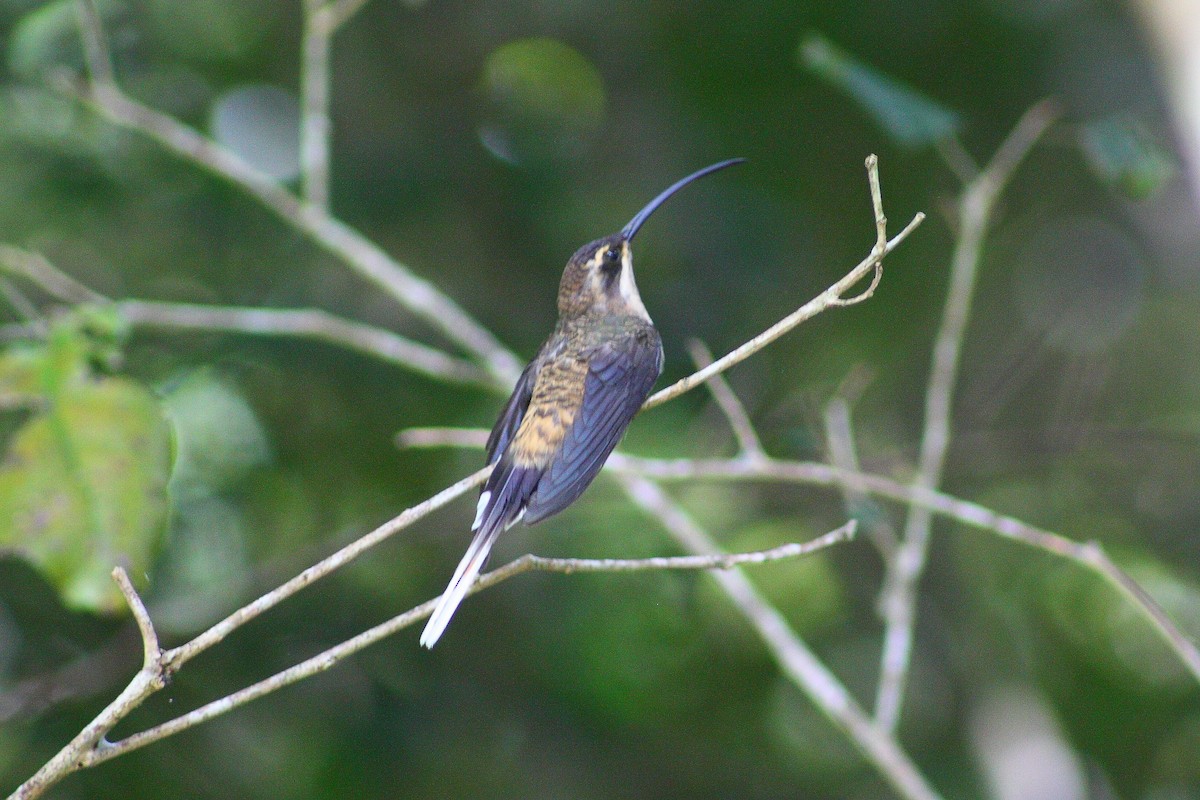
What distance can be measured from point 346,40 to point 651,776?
3715mm

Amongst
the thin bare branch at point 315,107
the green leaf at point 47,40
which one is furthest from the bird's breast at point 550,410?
the green leaf at point 47,40

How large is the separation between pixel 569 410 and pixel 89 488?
1198mm

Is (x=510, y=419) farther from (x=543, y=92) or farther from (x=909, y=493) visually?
(x=543, y=92)

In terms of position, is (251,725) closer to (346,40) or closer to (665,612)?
(665,612)

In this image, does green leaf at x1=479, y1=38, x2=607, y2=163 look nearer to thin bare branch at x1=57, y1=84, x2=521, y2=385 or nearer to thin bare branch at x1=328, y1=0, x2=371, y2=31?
thin bare branch at x1=328, y1=0, x2=371, y2=31

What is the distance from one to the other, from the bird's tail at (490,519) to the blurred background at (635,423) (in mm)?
2041

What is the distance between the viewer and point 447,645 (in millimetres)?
5047

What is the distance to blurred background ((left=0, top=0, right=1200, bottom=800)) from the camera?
4.71 metres

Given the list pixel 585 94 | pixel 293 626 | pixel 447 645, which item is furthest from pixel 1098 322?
pixel 293 626

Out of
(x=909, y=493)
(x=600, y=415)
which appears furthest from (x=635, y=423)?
(x=600, y=415)

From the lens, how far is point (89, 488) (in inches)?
112

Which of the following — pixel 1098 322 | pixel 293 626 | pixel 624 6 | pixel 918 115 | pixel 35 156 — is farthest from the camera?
pixel 1098 322

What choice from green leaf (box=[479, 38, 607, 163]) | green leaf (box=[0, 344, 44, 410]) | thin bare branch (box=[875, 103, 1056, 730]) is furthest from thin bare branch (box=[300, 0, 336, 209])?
thin bare branch (box=[875, 103, 1056, 730])

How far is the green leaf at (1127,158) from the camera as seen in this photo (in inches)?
138
